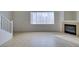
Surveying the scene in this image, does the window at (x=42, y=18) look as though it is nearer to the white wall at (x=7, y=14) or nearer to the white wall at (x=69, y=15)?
the white wall at (x=69, y=15)

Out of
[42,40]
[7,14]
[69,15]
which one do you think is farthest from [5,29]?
[69,15]

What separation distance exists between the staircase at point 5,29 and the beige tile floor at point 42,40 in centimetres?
9

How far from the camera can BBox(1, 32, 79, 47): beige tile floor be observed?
2.07 m

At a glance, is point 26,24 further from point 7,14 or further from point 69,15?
point 69,15

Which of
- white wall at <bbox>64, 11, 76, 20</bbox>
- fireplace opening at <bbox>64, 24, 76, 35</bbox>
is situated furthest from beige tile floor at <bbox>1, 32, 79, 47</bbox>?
white wall at <bbox>64, 11, 76, 20</bbox>

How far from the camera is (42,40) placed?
211cm

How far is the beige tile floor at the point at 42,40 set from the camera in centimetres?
207

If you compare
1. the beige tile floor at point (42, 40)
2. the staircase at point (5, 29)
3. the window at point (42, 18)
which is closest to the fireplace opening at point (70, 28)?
the beige tile floor at point (42, 40)

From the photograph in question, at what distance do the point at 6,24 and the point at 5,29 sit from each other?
93 mm

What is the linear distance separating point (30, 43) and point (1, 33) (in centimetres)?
55

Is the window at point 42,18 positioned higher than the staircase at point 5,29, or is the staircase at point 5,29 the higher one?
the window at point 42,18
